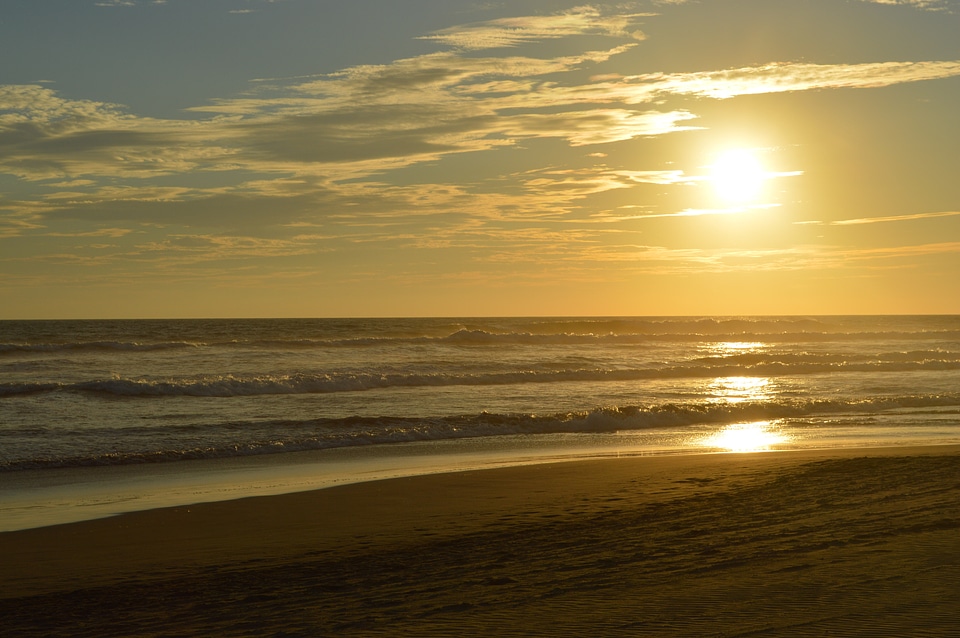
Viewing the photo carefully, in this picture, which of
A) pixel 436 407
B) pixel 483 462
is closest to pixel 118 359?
pixel 436 407

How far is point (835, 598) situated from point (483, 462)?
373 inches

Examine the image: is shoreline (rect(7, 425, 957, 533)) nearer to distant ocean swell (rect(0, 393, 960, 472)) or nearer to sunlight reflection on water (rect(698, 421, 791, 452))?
sunlight reflection on water (rect(698, 421, 791, 452))

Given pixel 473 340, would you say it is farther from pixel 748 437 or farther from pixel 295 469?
pixel 295 469

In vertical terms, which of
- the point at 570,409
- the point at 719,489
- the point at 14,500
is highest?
the point at 14,500

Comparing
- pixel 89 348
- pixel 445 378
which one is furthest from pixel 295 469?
pixel 89 348

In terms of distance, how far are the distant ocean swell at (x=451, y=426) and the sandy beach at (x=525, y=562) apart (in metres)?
4.79

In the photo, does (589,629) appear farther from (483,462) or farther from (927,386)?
(927,386)

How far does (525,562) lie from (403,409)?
15111 millimetres

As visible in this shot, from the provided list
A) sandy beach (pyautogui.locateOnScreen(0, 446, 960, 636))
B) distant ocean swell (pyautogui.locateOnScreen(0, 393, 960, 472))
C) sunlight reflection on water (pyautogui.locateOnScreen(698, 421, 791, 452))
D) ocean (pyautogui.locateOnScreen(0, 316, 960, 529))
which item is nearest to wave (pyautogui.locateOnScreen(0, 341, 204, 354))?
ocean (pyautogui.locateOnScreen(0, 316, 960, 529))

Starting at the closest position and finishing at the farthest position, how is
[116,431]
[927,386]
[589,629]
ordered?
[589,629], [116,431], [927,386]

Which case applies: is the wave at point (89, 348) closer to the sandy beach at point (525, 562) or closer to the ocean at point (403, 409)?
the ocean at point (403, 409)

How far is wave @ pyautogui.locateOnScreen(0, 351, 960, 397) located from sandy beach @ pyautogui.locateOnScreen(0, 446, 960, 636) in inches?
653

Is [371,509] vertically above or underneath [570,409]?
above

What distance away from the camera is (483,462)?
14961 millimetres
